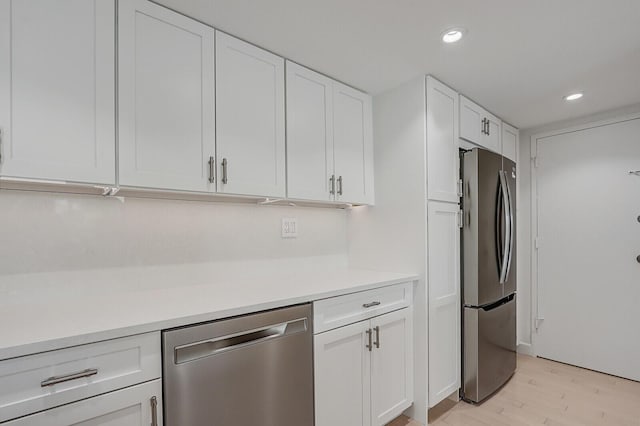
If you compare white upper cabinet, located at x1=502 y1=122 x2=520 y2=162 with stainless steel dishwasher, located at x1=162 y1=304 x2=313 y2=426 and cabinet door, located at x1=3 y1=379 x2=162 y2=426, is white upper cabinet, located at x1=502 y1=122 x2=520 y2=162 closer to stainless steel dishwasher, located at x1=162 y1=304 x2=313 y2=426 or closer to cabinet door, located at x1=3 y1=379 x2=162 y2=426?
stainless steel dishwasher, located at x1=162 y1=304 x2=313 y2=426

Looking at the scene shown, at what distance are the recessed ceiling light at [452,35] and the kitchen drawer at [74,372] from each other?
1856 mm

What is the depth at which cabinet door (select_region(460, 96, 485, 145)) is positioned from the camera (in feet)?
8.02

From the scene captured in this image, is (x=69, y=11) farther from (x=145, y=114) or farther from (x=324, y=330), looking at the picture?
(x=324, y=330)

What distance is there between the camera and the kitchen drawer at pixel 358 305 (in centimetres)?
163

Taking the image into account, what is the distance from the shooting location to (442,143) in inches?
89.0

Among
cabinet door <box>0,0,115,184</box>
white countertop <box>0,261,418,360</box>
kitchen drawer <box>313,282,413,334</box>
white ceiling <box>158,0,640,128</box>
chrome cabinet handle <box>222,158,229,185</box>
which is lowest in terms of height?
kitchen drawer <box>313,282,413,334</box>

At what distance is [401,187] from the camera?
2252 mm

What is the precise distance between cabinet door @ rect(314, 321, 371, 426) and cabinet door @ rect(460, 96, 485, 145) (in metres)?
1.59

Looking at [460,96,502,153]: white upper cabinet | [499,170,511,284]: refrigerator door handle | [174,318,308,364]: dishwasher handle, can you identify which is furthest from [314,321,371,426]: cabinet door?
[460,96,502,153]: white upper cabinet

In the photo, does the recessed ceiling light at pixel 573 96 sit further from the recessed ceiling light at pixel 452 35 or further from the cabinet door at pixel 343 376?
the cabinet door at pixel 343 376

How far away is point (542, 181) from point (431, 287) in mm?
1935

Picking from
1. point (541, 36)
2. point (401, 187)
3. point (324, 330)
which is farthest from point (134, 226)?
point (541, 36)

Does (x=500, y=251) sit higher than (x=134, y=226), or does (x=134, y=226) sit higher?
(x=134, y=226)

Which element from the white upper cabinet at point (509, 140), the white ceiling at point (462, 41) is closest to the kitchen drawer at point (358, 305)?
the white ceiling at point (462, 41)
